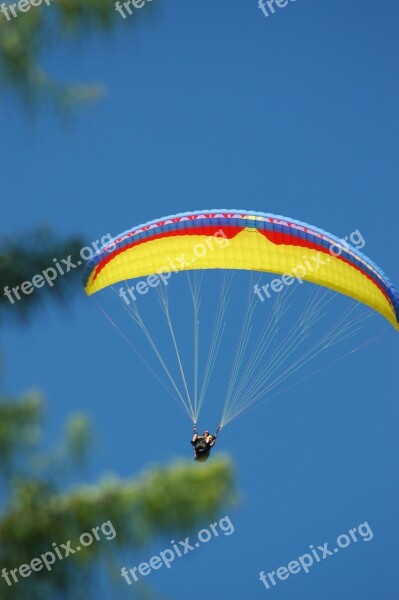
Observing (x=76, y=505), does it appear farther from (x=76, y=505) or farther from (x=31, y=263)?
(x=31, y=263)

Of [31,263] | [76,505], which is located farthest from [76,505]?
[31,263]

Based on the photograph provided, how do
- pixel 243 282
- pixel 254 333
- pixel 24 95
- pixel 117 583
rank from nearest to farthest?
pixel 117 583 → pixel 24 95 → pixel 254 333 → pixel 243 282

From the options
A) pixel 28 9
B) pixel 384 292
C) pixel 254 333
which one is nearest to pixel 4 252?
pixel 28 9

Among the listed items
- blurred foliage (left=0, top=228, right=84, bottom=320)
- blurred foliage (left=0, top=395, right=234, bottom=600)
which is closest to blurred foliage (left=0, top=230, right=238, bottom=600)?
blurred foliage (left=0, top=395, right=234, bottom=600)

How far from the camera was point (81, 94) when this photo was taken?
18.1 feet

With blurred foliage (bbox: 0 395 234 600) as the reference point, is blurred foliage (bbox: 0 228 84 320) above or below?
above

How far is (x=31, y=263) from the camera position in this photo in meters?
5.42

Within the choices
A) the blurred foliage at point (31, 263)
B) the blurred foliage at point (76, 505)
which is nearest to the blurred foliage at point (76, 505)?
the blurred foliage at point (76, 505)

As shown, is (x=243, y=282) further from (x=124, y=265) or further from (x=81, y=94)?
(x=81, y=94)

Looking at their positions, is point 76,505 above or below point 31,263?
below

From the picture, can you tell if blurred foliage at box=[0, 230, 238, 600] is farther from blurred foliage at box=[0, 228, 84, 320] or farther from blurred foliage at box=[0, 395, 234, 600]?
blurred foliage at box=[0, 228, 84, 320]

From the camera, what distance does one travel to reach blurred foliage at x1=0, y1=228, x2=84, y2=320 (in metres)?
5.36

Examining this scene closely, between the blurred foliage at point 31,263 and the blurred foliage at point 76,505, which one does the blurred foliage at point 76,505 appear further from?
the blurred foliage at point 31,263

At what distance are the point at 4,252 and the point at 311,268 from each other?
11206mm
